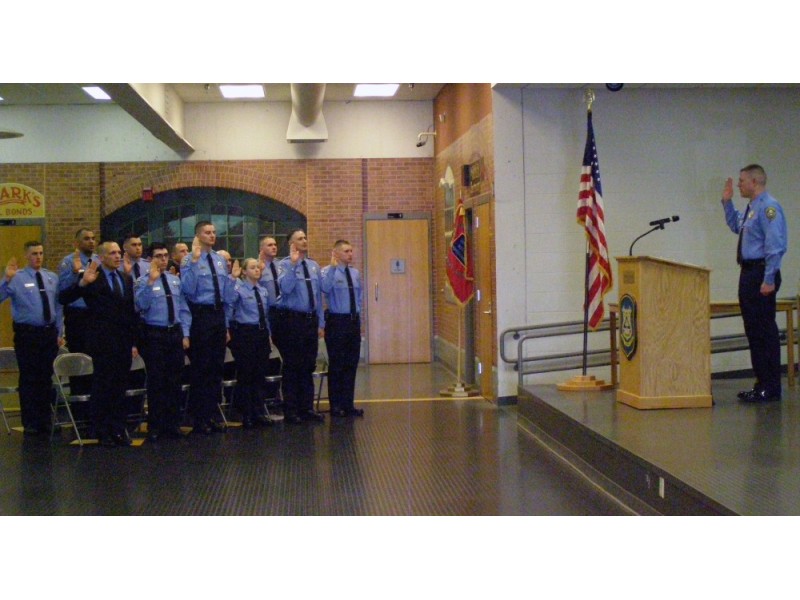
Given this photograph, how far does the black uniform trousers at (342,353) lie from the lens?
9250mm

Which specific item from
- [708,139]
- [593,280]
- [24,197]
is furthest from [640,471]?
[24,197]

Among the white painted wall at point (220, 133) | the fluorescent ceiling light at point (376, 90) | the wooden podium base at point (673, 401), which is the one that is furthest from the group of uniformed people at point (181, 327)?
the white painted wall at point (220, 133)

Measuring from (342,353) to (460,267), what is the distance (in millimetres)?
1914

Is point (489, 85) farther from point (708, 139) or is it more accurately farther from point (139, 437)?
point (139, 437)

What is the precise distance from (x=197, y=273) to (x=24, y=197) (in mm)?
7145

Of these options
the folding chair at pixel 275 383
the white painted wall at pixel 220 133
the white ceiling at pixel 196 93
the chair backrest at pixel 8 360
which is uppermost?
the white ceiling at pixel 196 93

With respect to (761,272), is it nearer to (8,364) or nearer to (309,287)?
(309,287)

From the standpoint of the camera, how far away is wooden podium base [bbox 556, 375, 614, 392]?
27.1ft

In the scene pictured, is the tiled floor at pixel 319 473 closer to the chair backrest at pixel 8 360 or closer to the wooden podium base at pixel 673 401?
the chair backrest at pixel 8 360

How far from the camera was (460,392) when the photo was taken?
1047 centimetres

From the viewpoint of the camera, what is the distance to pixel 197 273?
828cm

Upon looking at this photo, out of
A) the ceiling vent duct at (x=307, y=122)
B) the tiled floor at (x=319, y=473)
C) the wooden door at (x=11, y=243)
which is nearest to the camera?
the tiled floor at (x=319, y=473)

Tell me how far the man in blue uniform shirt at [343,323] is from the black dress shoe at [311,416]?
231 mm

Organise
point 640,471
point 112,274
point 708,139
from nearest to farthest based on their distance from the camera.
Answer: point 640,471 < point 112,274 < point 708,139
